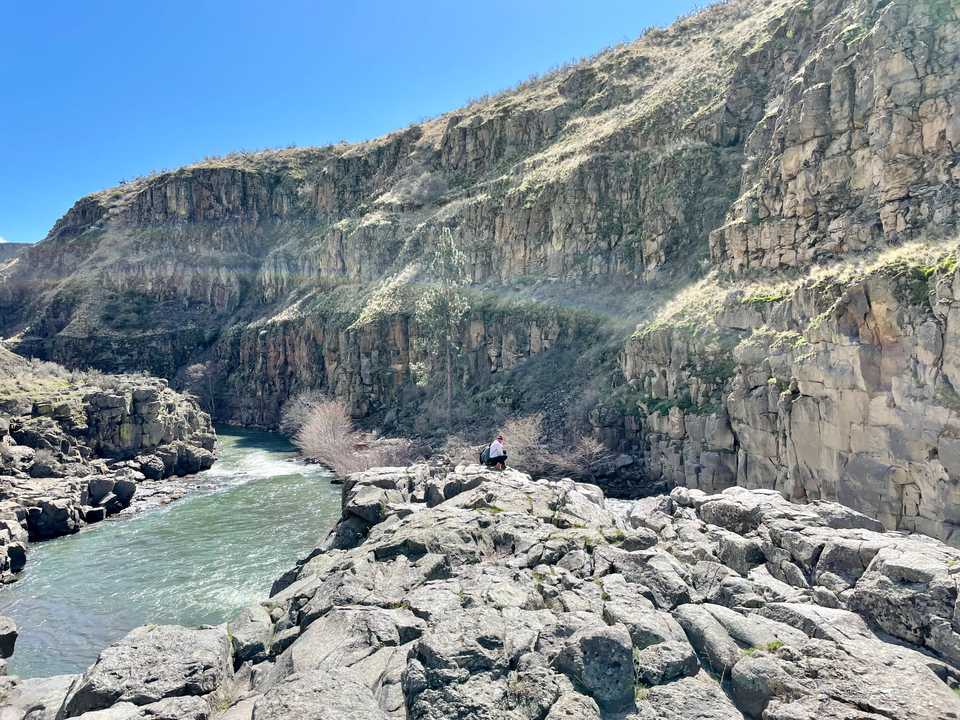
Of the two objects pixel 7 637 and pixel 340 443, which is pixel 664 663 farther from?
pixel 340 443

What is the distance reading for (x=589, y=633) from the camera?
274 inches

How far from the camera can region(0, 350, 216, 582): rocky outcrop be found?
82.0ft

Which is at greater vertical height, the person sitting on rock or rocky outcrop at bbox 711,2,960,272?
rocky outcrop at bbox 711,2,960,272

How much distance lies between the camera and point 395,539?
488 inches

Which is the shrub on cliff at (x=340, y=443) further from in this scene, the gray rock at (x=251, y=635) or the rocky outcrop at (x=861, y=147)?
the gray rock at (x=251, y=635)

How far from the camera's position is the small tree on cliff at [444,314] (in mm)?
43188

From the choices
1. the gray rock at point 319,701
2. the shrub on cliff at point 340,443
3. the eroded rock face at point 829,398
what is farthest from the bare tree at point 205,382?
the gray rock at point 319,701

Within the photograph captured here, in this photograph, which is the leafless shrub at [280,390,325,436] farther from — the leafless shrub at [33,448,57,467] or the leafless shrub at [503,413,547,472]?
the leafless shrub at [503,413,547,472]

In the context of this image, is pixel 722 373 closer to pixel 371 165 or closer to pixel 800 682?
pixel 800 682

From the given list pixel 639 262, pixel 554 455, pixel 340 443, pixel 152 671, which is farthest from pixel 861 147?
pixel 340 443

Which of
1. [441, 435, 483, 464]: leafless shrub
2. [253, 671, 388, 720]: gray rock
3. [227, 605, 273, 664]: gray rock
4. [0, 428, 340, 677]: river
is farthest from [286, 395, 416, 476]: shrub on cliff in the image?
[253, 671, 388, 720]: gray rock

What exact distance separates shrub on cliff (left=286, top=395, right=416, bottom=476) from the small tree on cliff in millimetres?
6671

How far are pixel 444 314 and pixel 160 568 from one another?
27.1m

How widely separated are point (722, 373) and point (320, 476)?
23.7 metres
